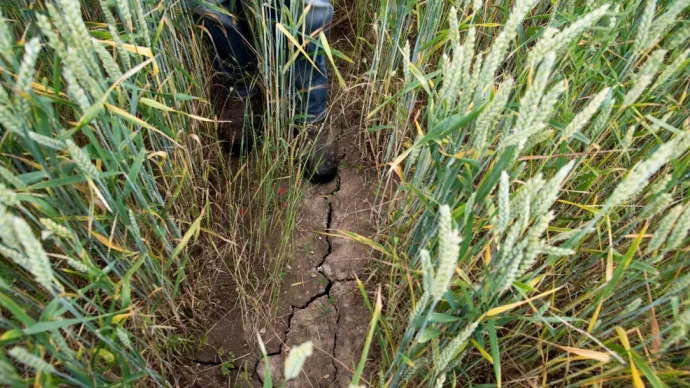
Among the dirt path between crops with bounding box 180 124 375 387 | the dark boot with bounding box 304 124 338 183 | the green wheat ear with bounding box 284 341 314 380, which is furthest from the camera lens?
the dark boot with bounding box 304 124 338 183

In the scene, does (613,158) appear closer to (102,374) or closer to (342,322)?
(342,322)

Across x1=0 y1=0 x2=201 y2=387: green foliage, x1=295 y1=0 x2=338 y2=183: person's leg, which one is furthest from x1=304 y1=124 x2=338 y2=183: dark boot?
x1=0 y1=0 x2=201 y2=387: green foliage

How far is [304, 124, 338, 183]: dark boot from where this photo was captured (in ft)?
6.11

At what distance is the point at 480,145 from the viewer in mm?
891

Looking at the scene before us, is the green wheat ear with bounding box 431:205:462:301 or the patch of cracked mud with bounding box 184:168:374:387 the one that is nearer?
the green wheat ear with bounding box 431:205:462:301

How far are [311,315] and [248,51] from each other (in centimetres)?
108

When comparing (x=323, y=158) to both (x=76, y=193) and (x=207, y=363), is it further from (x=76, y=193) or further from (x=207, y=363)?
(x=76, y=193)

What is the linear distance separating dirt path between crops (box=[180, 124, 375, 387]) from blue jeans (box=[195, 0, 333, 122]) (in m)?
0.39

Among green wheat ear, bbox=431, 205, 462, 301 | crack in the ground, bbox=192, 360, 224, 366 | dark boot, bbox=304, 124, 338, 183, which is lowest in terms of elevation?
crack in the ground, bbox=192, 360, 224, 366

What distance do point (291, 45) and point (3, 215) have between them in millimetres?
Result: 992

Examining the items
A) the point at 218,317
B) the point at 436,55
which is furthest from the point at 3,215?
the point at 436,55

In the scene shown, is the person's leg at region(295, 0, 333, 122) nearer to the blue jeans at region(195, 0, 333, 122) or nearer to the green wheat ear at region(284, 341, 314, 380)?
the blue jeans at region(195, 0, 333, 122)

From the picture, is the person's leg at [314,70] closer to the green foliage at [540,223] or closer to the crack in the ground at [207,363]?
the green foliage at [540,223]

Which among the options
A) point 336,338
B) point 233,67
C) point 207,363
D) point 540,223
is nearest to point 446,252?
point 540,223
